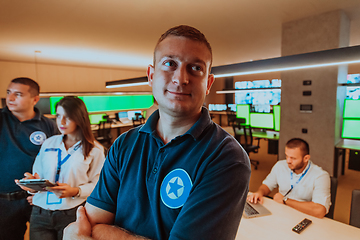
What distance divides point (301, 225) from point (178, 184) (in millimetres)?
1294

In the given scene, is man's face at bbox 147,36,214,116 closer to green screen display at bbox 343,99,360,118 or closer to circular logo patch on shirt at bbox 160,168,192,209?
circular logo patch on shirt at bbox 160,168,192,209

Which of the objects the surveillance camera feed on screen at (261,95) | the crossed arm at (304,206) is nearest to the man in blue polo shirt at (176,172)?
the crossed arm at (304,206)

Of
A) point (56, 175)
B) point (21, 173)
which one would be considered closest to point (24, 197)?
point (21, 173)

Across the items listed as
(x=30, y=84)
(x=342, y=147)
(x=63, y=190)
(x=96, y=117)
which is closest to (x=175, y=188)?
(x=63, y=190)

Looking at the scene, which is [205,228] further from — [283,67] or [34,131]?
[34,131]

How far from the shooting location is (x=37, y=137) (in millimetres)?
1960

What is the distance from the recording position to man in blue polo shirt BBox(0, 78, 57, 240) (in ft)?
6.02

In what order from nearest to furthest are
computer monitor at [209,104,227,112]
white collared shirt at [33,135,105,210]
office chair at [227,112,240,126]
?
white collared shirt at [33,135,105,210] → office chair at [227,112,240,126] → computer monitor at [209,104,227,112]

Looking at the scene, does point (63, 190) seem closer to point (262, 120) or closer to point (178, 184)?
point (178, 184)

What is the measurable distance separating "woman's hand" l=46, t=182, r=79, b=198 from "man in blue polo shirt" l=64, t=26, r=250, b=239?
2.12 ft

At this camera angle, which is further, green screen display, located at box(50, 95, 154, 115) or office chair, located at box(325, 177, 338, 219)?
green screen display, located at box(50, 95, 154, 115)

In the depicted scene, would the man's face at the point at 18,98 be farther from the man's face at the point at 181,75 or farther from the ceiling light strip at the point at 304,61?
the ceiling light strip at the point at 304,61

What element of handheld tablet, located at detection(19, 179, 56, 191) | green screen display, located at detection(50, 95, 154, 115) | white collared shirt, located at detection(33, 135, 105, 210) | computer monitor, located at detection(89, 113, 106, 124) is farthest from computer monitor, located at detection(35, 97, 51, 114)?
handheld tablet, located at detection(19, 179, 56, 191)

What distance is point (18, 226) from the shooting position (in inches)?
74.8
